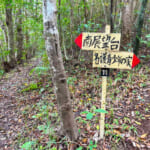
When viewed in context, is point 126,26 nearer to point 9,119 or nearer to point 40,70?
point 40,70

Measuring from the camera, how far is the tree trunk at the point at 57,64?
1.80m

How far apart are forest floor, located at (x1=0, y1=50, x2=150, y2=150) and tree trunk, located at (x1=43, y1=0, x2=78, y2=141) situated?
0.94 feet

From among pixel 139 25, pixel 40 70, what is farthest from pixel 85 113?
pixel 139 25

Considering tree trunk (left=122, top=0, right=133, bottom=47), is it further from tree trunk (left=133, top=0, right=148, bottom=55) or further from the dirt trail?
the dirt trail

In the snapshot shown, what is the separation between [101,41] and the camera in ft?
6.75

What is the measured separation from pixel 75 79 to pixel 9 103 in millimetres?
2683

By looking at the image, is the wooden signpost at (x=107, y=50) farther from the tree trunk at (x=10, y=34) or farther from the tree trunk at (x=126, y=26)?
the tree trunk at (x=10, y=34)

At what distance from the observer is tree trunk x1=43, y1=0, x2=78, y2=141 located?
180 cm

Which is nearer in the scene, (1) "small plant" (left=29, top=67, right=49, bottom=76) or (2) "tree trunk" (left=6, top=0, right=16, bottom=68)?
(1) "small plant" (left=29, top=67, right=49, bottom=76)

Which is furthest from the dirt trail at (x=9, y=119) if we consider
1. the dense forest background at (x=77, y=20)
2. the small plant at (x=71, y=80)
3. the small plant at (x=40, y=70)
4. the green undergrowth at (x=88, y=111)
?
the dense forest background at (x=77, y=20)

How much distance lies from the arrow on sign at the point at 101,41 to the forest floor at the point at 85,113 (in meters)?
1.12

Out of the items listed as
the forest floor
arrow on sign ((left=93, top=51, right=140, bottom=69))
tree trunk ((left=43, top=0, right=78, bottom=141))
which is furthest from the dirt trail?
arrow on sign ((left=93, top=51, right=140, bottom=69))

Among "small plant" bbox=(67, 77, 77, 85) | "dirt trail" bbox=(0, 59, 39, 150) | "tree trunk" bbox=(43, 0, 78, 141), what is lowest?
"dirt trail" bbox=(0, 59, 39, 150)

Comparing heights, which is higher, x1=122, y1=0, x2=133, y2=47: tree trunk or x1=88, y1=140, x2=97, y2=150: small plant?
x1=122, y1=0, x2=133, y2=47: tree trunk
